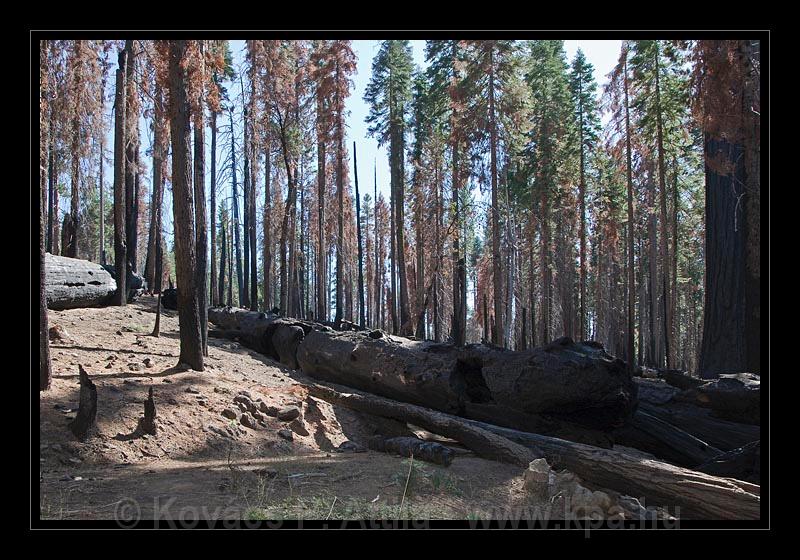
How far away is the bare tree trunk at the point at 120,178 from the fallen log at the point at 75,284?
34 cm

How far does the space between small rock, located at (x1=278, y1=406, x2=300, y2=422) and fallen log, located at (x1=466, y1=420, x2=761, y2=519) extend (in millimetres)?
3654

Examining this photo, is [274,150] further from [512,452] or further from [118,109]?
[512,452]

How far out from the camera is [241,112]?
22.1 m

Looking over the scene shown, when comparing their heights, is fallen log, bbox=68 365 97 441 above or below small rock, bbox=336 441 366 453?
above

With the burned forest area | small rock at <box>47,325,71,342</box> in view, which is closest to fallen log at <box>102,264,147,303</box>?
A: the burned forest area

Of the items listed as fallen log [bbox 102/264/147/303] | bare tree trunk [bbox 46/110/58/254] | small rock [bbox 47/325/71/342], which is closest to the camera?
small rock [bbox 47/325/71/342]

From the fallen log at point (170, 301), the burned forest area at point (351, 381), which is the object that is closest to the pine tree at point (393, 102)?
the burned forest area at point (351, 381)

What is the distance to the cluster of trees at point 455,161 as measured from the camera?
9.29m

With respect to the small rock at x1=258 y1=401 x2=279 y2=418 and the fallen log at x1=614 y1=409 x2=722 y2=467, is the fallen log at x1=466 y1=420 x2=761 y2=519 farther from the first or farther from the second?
the small rock at x1=258 y1=401 x2=279 y2=418

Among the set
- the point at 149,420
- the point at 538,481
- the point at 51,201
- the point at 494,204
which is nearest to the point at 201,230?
the point at 149,420

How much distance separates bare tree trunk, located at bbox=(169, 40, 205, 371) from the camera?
8.91 meters

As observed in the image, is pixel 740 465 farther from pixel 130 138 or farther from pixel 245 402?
pixel 130 138

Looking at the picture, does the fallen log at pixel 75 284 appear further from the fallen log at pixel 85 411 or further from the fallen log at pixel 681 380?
the fallen log at pixel 681 380
